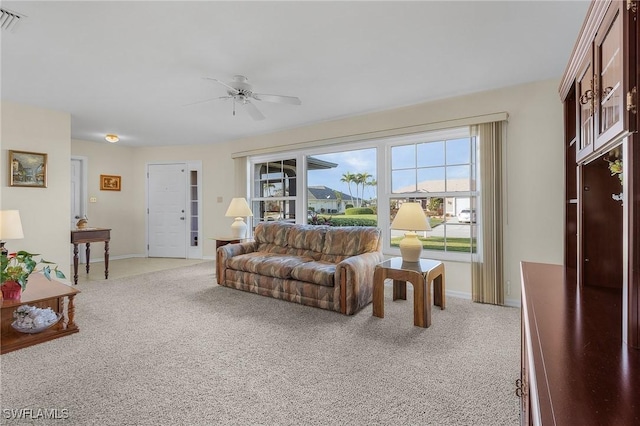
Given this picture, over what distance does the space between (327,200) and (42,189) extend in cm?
404

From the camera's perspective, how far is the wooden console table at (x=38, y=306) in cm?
230

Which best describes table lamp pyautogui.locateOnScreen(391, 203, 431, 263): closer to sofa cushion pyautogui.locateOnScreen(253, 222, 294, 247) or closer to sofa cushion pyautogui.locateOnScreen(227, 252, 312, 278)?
sofa cushion pyautogui.locateOnScreen(227, 252, 312, 278)

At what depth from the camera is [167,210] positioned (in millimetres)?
6566

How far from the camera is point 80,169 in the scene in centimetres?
582

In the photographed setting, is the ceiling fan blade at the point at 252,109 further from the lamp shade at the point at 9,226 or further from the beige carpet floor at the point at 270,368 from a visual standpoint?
the lamp shade at the point at 9,226

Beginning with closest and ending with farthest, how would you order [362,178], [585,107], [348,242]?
[585,107] < [348,242] < [362,178]

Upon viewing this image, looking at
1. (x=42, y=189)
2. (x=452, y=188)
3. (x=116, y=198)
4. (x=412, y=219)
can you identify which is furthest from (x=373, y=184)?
(x=116, y=198)

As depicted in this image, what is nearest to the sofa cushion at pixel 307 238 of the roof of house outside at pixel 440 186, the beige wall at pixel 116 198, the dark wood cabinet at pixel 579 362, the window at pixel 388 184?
the window at pixel 388 184

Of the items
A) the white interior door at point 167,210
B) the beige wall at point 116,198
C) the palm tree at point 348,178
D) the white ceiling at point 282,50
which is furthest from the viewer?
the white interior door at point 167,210

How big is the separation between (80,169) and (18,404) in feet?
18.0

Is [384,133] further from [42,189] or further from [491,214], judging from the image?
[42,189]

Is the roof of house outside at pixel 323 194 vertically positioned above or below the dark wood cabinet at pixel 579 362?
above

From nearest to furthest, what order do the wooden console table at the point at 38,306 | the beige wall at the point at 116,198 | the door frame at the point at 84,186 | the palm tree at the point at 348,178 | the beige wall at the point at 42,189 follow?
1. the wooden console table at the point at 38,306
2. the beige wall at the point at 42,189
3. the palm tree at the point at 348,178
4. the door frame at the point at 84,186
5. the beige wall at the point at 116,198

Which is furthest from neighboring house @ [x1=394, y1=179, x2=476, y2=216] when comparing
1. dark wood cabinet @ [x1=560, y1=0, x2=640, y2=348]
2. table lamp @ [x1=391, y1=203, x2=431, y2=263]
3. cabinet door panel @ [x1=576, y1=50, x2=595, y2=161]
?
cabinet door panel @ [x1=576, y1=50, x2=595, y2=161]
